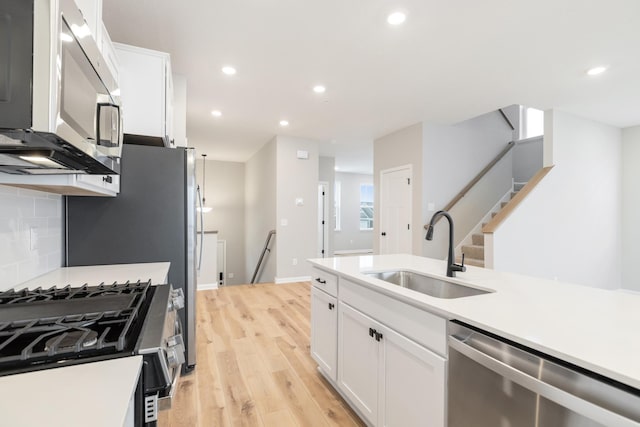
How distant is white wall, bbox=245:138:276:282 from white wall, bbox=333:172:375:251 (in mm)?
3298

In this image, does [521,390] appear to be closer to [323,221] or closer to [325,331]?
[325,331]

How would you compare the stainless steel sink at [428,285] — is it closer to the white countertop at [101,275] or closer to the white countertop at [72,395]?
the white countertop at [101,275]

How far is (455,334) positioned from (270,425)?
4.33ft

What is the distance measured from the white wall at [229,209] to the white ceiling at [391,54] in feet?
12.2

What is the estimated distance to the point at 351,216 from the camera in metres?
10.2

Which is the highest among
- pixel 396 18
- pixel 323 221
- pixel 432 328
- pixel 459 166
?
pixel 396 18

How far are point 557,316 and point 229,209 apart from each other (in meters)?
7.76

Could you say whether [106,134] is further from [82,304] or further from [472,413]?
[472,413]

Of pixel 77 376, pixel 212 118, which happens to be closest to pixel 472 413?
pixel 77 376

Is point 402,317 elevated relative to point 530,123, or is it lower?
lower

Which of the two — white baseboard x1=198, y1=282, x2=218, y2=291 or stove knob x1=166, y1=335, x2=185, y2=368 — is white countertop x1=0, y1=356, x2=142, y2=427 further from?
white baseboard x1=198, y1=282, x2=218, y2=291

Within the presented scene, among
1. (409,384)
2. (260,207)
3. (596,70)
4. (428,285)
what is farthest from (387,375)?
(260,207)

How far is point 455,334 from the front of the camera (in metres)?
1.12

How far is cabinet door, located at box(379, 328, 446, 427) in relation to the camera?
118cm
